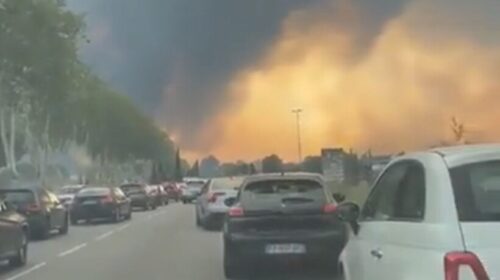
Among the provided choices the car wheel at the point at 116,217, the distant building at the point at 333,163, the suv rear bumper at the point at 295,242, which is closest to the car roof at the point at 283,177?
the suv rear bumper at the point at 295,242

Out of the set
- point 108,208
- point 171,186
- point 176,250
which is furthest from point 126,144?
point 176,250

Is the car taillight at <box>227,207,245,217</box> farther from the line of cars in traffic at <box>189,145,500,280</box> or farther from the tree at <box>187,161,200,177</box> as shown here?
the tree at <box>187,161,200,177</box>

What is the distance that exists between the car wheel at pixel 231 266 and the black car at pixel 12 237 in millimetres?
4557

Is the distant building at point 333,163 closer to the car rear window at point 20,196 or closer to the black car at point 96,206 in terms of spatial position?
the black car at point 96,206

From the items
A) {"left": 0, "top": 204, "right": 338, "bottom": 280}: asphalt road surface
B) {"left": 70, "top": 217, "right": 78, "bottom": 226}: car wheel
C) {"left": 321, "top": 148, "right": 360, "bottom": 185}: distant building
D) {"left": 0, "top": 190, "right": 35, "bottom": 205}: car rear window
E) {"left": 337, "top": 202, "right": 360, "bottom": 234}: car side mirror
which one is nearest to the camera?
{"left": 337, "top": 202, "right": 360, "bottom": 234}: car side mirror

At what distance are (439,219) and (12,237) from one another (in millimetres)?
13604

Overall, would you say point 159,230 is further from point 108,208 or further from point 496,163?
point 496,163

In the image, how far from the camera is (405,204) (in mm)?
6734

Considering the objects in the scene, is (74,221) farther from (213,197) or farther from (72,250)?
(72,250)

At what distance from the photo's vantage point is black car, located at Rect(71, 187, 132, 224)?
1501 inches

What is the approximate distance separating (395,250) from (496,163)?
883mm

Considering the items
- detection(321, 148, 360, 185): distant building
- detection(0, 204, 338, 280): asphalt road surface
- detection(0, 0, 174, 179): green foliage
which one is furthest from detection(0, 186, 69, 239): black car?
detection(0, 0, 174, 179): green foliage

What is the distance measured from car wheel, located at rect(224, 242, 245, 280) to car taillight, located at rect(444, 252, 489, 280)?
31.0ft

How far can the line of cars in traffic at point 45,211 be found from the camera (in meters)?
18.6
